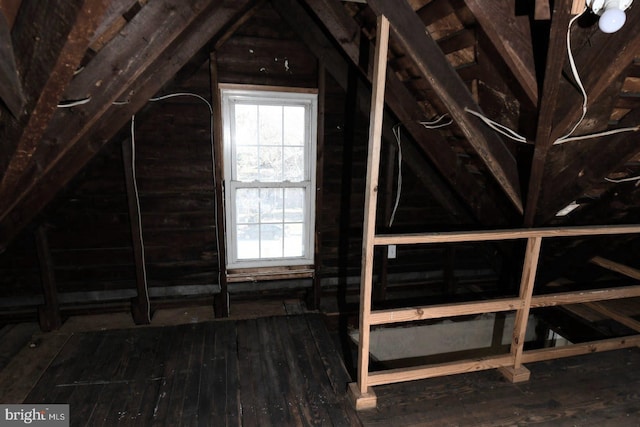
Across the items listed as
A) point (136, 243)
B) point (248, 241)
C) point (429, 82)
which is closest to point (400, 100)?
point (429, 82)

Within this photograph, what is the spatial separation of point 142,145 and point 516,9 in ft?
8.99

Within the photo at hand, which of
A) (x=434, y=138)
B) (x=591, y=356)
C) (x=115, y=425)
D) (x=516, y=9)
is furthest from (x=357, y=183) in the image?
(x=115, y=425)

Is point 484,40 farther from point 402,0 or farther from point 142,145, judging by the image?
point 142,145

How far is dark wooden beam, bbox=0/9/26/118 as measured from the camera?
3.30ft

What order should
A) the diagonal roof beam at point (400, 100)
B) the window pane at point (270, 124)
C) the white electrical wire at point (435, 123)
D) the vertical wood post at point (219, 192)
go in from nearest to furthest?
the diagonal roof beam at point (400, 100) < the white electrical wire at point (435, 123) < the vertical wood post at point (219, 192) < the window pane at point (270, 124)

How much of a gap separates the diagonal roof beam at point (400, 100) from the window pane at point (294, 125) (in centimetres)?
46

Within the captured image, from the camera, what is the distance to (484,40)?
5.32ft

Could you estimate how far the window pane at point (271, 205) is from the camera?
3.16 m

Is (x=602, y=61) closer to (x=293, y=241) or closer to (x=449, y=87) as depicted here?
(x=449, y=87)

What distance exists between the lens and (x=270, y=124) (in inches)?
118

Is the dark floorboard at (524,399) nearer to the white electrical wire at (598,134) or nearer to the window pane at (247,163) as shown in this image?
the white electrical wire at (598,134)

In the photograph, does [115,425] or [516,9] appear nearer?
[516,9]

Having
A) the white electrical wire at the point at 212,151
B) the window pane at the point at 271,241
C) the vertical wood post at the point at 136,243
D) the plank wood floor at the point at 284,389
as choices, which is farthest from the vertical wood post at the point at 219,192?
the vertical wood post at the point at 136,243

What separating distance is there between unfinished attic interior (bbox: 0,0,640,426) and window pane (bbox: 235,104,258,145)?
0.02 meters
